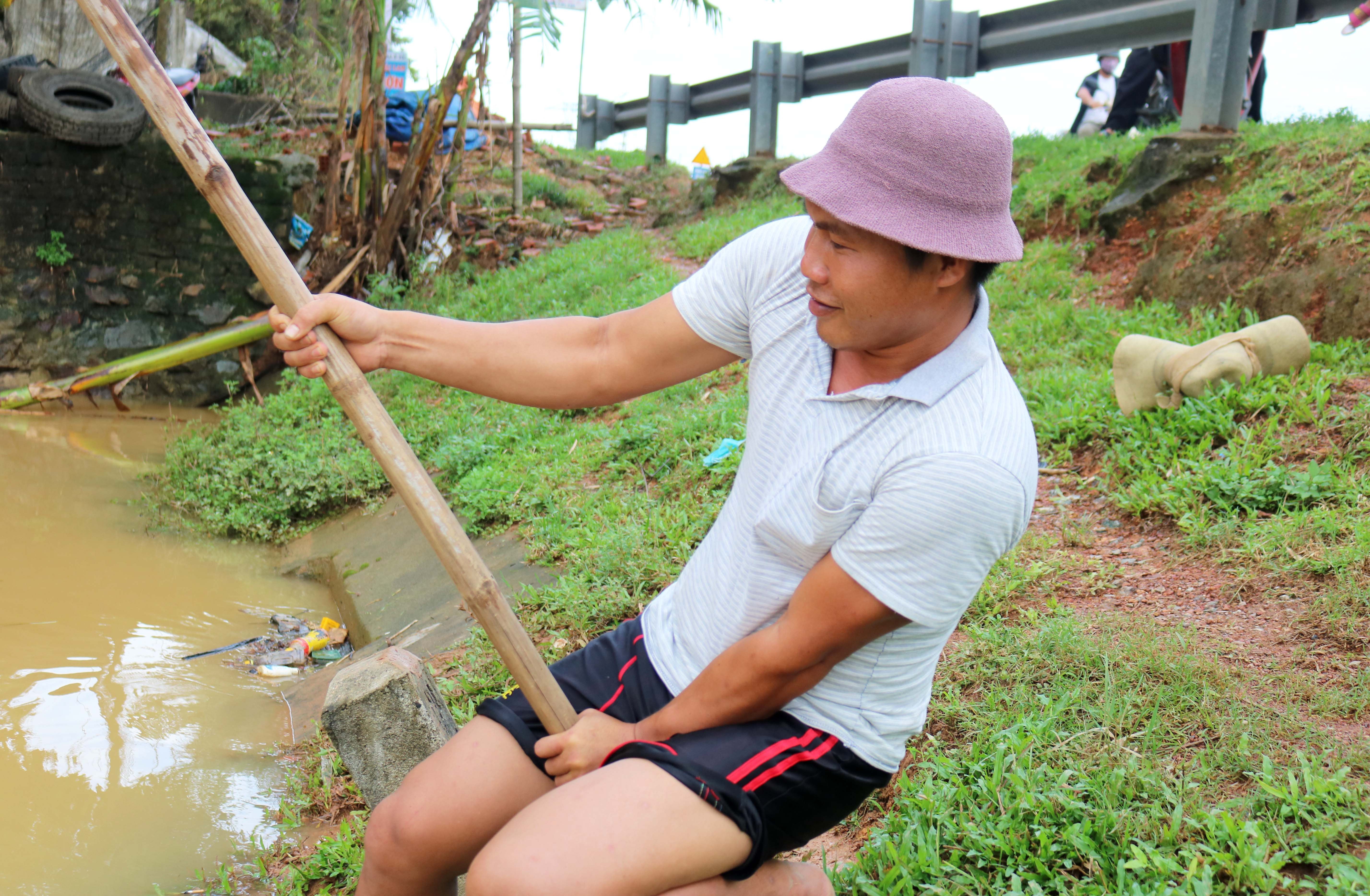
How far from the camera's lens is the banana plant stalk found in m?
7.34

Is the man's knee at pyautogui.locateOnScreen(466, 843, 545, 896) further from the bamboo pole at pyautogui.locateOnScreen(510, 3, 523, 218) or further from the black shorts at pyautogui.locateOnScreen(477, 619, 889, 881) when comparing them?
the bamboo pole at pyautogui.locateOnScreen(510, 3, 523, 218)

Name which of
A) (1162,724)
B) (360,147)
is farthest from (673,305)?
(360,147)

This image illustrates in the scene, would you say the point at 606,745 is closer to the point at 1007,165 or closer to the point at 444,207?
the point at 1007,165

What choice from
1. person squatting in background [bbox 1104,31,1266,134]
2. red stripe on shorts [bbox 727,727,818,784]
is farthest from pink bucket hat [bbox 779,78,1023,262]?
person squatting in background [bbox 1104,31,1266,134]

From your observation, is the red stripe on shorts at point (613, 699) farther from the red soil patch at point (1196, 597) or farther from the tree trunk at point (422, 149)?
the tree trunk at point (422, 149)

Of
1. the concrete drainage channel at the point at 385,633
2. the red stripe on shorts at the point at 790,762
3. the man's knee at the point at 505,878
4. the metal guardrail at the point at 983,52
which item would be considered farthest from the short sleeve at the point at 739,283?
the metal guardrail at the point at 983,52

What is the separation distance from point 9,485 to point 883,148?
21.4ft

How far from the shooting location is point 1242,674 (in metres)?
2.70

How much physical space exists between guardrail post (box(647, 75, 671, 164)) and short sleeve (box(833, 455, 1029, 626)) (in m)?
10.8

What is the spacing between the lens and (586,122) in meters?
13.6

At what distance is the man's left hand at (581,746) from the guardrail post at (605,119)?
1232 cm

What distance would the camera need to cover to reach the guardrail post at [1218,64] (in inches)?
220

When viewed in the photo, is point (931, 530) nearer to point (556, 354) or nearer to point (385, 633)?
point (556, 354)

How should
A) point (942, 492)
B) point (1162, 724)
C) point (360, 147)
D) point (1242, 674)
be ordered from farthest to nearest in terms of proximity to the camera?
point (360, 147) < point (1242, 674) < point (1162, 724) < point (942, 492)
